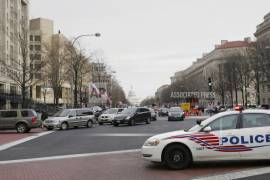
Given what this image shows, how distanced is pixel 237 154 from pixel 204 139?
926 mm

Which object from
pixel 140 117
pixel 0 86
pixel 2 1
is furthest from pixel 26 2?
pixel 140 117

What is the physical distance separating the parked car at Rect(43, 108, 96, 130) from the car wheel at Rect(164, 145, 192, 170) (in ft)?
72.7

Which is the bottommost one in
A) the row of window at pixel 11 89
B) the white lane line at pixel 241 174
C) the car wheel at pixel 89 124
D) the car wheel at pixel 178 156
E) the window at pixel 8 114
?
the white lane line at pixel 241 174

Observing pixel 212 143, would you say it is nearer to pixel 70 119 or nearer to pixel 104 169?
pixel 104 169

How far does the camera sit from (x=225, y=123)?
428 inches

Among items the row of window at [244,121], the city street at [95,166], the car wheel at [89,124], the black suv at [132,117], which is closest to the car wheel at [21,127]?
the car wheel at [89,124]

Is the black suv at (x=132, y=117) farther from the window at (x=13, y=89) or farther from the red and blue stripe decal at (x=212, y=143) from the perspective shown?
the window at (x=13, y=89)

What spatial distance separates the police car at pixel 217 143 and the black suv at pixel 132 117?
2450 cm

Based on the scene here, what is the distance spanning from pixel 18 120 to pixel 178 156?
2067 cm

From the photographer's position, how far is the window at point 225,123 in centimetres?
1080

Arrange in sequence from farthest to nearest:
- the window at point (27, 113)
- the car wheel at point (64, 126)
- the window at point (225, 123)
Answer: the car wheel at point (64, 126), the window at point (27, 113), the window at point (225, 123)

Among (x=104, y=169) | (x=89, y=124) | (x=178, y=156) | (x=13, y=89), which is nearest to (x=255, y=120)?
(x=178, y=156)

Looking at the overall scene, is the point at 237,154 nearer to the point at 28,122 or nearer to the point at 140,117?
the point at 28,122

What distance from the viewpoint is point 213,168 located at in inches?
428
